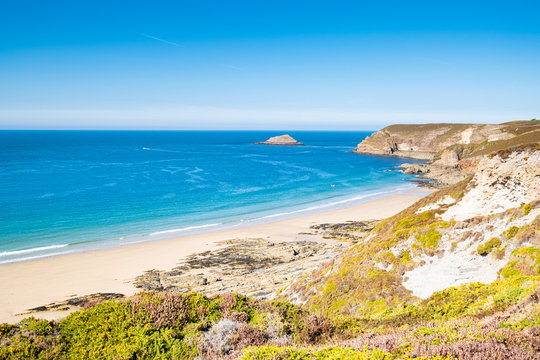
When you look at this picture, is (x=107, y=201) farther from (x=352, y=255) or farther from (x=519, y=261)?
(x=519, y=261)

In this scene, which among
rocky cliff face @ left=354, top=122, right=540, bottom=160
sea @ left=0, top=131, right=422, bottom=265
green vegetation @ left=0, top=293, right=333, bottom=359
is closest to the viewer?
green vegetation @ left=0, top=293, right=333, bottom=359

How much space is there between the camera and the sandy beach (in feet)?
71.1

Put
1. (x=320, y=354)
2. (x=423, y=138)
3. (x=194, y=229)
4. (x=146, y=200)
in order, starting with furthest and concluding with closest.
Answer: (x=423, y=138) → (x=146, y=200) → (x=194, y=229) → (x=320, y=354)

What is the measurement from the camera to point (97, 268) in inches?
1056

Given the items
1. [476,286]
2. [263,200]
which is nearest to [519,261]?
[476,286]

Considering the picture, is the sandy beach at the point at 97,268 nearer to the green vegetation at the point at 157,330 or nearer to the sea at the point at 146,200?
the sea at the point at 146,200

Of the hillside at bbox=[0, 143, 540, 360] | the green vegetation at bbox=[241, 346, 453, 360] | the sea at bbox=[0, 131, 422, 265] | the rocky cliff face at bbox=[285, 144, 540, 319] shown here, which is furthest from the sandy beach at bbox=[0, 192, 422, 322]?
the green vegetation at bbox=[241, 346, 453, 360]

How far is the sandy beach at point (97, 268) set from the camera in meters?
21.7

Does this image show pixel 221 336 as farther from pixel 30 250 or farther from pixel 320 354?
pixel 30 250

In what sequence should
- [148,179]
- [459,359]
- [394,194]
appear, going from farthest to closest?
[148,179] → [394,194] → [459,359]

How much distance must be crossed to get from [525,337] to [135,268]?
1041 inches

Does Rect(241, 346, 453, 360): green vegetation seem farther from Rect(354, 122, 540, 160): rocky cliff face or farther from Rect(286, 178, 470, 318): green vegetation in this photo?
Rect(354, 122, 540, 160): rocky cliff face

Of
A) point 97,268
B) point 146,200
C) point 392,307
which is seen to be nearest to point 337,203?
point 146,200

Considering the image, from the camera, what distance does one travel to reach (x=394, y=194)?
197 feet
